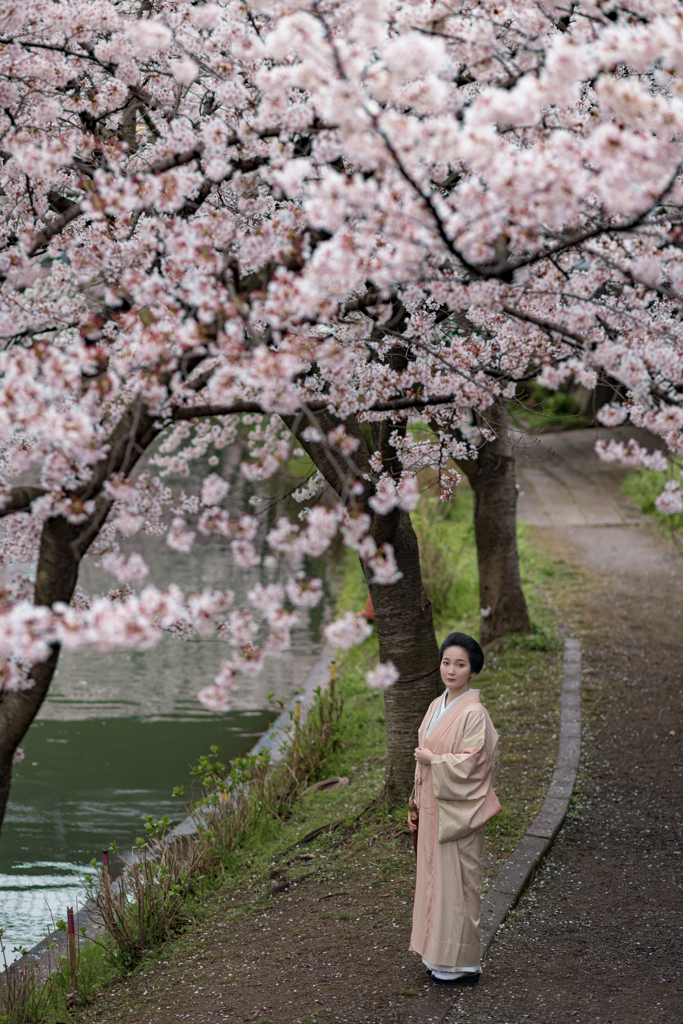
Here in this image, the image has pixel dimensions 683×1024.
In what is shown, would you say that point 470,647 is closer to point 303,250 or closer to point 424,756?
point 424,756

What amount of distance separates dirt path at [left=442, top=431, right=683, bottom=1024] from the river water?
2.51m

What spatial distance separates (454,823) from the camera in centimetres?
388

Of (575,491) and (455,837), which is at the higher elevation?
(575,491)

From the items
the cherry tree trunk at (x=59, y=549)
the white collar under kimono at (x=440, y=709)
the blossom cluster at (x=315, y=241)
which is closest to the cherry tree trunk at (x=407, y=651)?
the blossom cluster at (x=315, y=241)

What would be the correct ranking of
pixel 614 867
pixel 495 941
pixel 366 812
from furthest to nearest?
pixel 366 812, pixel 614 867, pixel 495 941

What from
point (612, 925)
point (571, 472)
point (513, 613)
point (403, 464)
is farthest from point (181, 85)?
point (571, 472)

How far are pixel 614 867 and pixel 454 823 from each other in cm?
170

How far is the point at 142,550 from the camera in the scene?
15.3 meters

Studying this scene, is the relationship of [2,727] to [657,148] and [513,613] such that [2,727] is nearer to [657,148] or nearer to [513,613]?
[657,148]

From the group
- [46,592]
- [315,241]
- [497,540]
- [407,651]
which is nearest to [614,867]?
[407,651]

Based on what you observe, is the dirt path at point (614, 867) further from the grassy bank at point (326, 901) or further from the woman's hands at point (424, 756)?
the woman's hands at point (424, 756)

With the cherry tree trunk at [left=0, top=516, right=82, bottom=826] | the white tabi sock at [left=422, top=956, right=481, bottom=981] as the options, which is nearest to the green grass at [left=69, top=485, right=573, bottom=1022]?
the white tabi sock at [left=422, top=956, right=481, bottom=981]

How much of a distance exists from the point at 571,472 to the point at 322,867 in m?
15.5

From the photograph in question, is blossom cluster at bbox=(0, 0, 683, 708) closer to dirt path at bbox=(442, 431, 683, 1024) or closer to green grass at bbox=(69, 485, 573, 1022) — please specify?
dirt path at bbox=(442, 431, 683, 1024)
